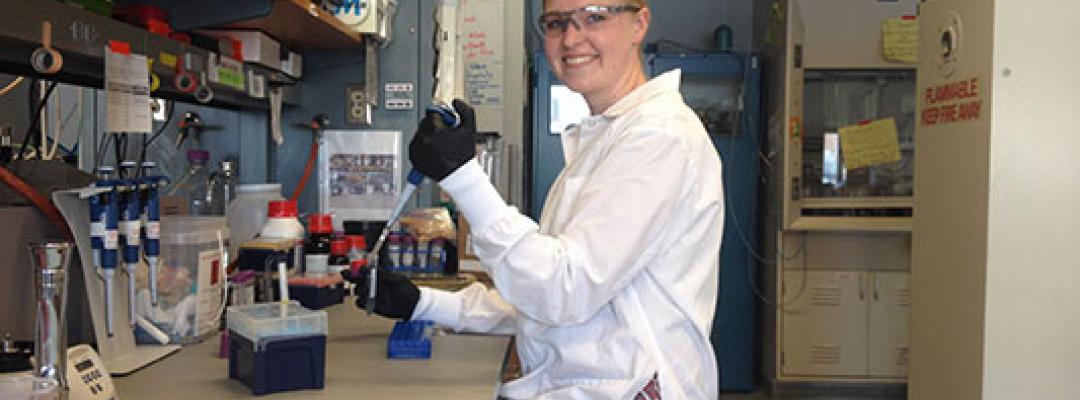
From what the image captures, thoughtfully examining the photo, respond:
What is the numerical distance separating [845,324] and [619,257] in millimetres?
3134

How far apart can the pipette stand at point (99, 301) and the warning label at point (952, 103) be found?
5.85ft

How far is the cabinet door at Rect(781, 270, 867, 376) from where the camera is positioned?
4.14 meters

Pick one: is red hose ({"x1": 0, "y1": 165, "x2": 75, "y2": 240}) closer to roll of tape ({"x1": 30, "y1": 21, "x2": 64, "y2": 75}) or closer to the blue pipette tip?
roll of tape ({"x1": 30, "y1": 21, "x2": 64, "y2": 75})

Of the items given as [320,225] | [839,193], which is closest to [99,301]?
[320,225]

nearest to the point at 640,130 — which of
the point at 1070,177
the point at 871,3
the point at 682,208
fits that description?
the point at 682,208

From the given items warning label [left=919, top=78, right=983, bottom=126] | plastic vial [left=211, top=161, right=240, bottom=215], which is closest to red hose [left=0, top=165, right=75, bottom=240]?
plastic vial [left=211, top=161, right=240, bottom=215]

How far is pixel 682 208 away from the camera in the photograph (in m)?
1.40

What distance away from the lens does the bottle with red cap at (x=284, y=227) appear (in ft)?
6.69

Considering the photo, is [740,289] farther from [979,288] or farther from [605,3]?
[605,3]

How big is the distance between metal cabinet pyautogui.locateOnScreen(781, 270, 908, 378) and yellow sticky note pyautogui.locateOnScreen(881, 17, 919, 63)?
0.96 m

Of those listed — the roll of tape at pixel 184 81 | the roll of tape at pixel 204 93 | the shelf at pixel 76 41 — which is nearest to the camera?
the shelf at pixel 76 41

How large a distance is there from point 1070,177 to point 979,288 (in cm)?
31

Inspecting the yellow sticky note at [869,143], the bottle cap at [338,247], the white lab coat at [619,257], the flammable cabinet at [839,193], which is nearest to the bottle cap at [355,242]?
the bottle cap at [338,247]

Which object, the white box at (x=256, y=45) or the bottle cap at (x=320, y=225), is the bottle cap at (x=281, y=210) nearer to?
the bottle cap at (x=320, y=225)
